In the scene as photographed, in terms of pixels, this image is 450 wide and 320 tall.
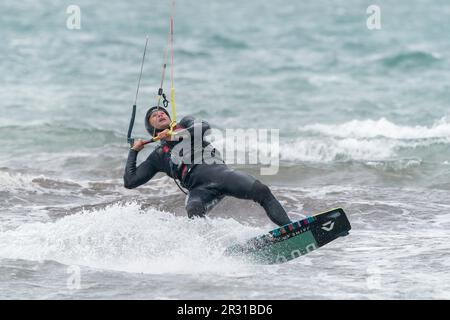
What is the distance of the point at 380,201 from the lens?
12727 millimetres

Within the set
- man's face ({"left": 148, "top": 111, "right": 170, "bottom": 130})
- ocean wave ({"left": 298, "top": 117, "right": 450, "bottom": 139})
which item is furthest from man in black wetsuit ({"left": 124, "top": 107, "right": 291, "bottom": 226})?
ocean wave ({"left": 298, "top": 117, "right": 450, "bottom": 139})

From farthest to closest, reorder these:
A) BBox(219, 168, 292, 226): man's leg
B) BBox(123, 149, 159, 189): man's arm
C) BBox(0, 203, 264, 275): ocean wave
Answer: BBox(123, 149, 159, 189): man's arm
BBox(219, 168, 292, 226): man's leg
BBox(0, 203, 264, 275): ocean wave

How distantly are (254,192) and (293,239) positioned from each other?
64cm

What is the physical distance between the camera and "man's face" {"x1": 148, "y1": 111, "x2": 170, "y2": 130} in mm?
9609

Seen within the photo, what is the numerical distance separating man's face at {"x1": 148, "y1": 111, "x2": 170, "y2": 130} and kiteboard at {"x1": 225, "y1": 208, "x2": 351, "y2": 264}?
5.25ft

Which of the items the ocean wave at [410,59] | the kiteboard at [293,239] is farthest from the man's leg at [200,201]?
the ocean wave at [410,59]

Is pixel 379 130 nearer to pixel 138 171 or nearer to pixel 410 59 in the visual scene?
pixel 410 59

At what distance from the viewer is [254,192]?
917 centimetres

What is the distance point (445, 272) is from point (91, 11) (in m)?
28.4

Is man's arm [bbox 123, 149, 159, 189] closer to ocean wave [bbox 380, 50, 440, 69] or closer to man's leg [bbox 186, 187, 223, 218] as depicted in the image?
man's leg [bbox 186, 187, 223, 218]

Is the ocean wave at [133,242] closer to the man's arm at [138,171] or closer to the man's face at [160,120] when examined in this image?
the man's arm at [138,171]

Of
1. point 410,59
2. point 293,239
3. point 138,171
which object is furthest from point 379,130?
point 293,239
